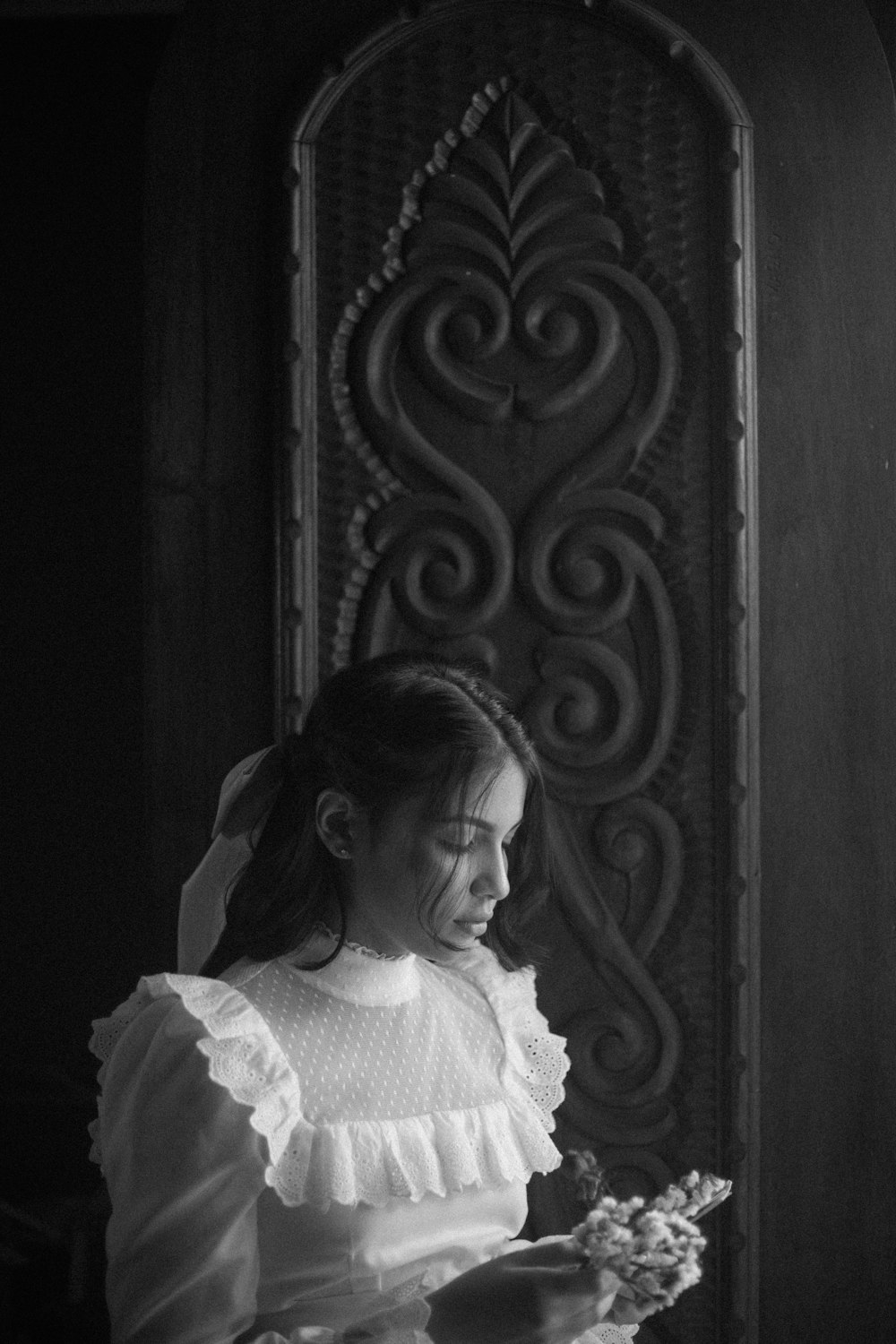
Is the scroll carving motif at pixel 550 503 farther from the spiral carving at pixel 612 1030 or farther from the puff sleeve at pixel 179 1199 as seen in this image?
the puff sleeve at pixel 179 1199

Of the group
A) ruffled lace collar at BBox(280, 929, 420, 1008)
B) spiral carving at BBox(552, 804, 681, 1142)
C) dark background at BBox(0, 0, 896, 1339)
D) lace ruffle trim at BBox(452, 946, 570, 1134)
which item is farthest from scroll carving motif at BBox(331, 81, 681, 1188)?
dark background at BBox(0, 0, 896, 1339)

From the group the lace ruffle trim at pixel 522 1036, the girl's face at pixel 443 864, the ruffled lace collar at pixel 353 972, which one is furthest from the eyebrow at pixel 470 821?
the lace ruffle trim at pixel 522 1036

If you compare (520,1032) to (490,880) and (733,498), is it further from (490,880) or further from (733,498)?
(733,498)

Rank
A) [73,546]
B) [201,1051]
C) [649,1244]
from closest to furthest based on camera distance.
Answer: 1. [649,1244]
2. [201,1051]
3. [73,546]

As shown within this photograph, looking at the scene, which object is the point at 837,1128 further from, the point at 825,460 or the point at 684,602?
the point at 825,460

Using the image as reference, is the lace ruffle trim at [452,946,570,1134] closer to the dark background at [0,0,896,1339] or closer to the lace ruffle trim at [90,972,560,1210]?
the lace ruffle trim at [90,972,560,1210]

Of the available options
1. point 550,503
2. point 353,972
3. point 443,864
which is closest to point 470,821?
point 443,864

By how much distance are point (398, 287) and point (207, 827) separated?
731 mm

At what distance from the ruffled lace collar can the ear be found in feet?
0.33

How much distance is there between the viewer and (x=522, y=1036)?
57.6 inches

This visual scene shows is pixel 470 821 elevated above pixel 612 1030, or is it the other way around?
pixel 470 821

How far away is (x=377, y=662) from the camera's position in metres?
1.34

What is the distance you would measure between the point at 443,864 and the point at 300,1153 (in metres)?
0.29

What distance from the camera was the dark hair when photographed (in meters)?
1.25
